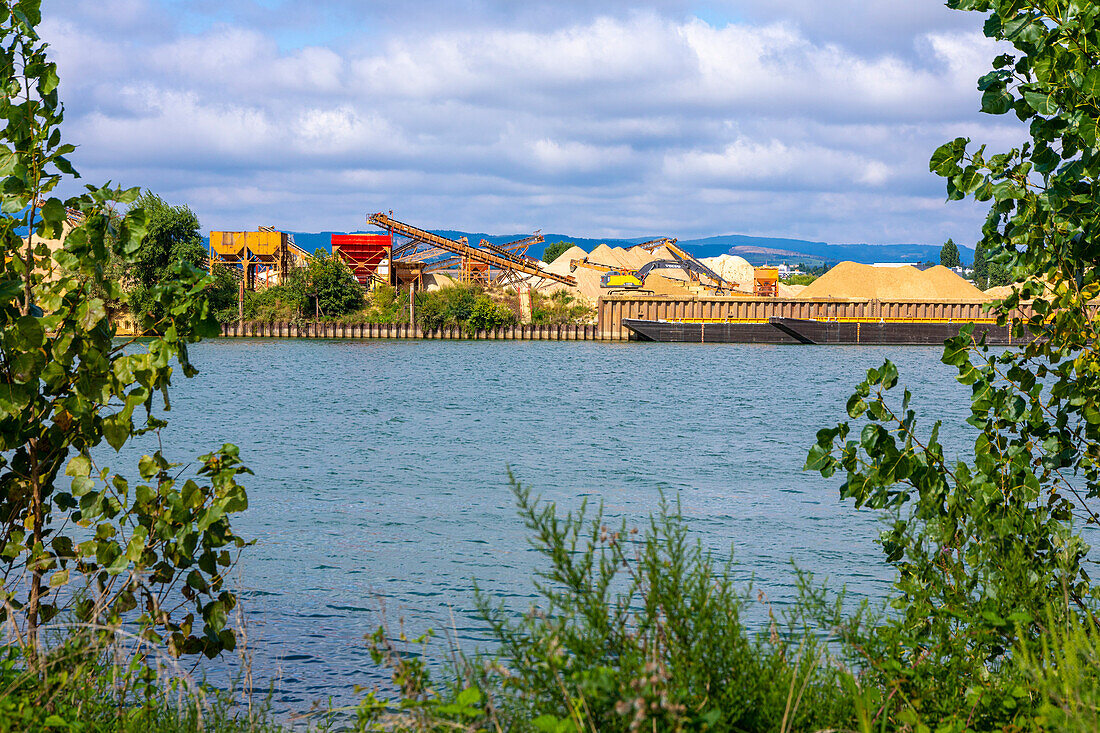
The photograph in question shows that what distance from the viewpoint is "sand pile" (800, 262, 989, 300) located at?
10800cm

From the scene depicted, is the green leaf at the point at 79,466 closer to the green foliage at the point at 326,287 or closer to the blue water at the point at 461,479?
the blue water at the point at 461,479

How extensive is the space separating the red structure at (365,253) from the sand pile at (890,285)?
44.9 meters

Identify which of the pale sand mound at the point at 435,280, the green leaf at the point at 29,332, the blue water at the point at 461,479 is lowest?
the blue water at the point at 461,479

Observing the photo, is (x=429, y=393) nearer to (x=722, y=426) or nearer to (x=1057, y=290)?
(x=722, y=426)

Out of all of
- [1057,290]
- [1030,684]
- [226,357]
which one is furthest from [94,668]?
[226,357]

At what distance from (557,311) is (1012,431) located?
300ft

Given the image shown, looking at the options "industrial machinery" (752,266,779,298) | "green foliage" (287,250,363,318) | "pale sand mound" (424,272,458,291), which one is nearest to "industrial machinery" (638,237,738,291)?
"industrial machinery" (752,266,779,298)

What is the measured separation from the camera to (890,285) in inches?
Result: 4382

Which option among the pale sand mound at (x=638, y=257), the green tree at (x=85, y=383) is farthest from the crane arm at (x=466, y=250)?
Answer: the green tree at (x=85, y=383)

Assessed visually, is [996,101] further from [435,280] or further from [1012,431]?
[435,280]

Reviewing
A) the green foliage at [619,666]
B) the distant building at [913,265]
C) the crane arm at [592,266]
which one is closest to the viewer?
the green foliage at [619,666]

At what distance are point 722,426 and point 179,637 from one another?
27.6 meters

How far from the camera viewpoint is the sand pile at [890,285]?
108000 mm

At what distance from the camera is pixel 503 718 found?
3750mm
